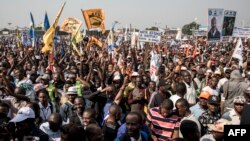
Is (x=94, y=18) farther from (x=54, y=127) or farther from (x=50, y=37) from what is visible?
(x=54, y=127)

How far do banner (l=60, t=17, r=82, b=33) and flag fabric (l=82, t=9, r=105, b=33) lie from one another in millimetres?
1642

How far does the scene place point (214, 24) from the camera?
1234 centimetres

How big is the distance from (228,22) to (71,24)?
6.23m

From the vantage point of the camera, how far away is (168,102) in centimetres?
507

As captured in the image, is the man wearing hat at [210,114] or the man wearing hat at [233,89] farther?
the man wearing hat at [233,89]

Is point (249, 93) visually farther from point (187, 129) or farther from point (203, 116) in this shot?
point (187, 129)

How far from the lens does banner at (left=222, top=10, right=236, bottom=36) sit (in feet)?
40.9

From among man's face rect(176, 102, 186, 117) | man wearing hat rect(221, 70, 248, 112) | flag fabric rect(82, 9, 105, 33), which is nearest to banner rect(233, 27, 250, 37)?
flag fabric rect(82, 9, 105, 33)

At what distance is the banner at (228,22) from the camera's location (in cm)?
1246

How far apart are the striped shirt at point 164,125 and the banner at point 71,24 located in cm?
988

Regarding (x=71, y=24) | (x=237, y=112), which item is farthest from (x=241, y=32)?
(x=237, y=112)

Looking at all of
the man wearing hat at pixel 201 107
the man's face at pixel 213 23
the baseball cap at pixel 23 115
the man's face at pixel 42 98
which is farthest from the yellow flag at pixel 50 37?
the baseball cap at pixel 23 115

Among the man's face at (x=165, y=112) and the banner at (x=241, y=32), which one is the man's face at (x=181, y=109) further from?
the banner at (x=241, y=32)

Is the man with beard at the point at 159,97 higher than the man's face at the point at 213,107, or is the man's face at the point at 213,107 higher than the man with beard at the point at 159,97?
the man's face at the point at 213,107
